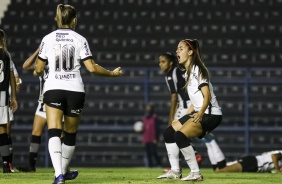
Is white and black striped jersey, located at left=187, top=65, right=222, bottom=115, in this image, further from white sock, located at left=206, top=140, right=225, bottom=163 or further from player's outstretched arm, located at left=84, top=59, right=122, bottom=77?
white sock, located at left=206, top=140, right=225, bottom=163

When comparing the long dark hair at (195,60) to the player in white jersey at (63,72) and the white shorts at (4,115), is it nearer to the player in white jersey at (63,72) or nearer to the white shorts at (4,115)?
the player in white jersey at (63,72)

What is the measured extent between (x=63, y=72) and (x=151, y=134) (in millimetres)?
12064

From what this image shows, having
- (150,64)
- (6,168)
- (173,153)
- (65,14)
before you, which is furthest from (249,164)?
(150,64)

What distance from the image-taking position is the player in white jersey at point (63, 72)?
8906 millimetres

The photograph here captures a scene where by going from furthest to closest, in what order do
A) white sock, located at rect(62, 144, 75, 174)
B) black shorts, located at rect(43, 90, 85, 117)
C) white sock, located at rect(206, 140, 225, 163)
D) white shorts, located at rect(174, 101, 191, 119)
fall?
white sock, located at rect(206, 140, 225, 163)
white shorts, located at rect(174, 101, 191, 119)
white sock, located at rect(62, 144, 75, 174)
black shorts, located at rect(43, 90, 85, 117)

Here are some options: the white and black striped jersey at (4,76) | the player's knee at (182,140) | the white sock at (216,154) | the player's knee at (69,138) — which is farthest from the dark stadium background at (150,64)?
the player's knee at (69,138)

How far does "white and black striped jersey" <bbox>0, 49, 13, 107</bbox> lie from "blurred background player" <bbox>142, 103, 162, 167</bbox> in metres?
8.72

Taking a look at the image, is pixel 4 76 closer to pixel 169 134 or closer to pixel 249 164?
pixel 169 134

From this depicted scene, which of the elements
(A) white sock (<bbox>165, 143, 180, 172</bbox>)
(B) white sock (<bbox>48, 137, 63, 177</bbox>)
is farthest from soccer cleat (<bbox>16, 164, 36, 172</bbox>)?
(B) white sock (<bbox>48, 137, 63, 177</bbox>)

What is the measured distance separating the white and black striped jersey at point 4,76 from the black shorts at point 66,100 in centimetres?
336

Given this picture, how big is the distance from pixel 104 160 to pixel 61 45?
41.7ft

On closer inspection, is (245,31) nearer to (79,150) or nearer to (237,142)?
(237,142)

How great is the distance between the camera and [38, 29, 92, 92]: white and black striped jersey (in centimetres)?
895

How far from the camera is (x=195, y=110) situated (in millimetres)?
10094
